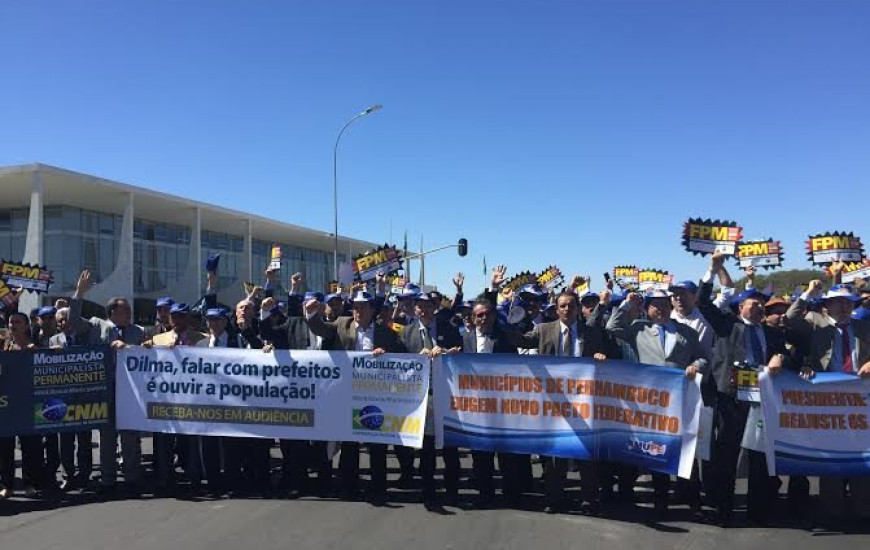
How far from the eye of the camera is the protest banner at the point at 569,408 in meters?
5.89

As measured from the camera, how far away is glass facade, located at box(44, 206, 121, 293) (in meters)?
38.6

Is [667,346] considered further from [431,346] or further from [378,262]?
[378,262]

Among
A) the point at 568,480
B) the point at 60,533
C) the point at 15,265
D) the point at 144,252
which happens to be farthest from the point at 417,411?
the point at 144,252

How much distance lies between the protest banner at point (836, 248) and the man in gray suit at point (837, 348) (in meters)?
8.70

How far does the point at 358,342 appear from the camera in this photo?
7066 millimetres

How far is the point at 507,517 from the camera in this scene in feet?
19.5

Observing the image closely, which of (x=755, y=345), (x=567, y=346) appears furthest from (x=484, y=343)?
(x=755, y=345)

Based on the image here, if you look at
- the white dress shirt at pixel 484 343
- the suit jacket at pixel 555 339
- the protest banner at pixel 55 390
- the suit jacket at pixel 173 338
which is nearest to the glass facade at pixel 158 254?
the suit jacket at pixel 173 338

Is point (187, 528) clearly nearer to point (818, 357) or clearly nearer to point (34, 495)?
point (34, 495)

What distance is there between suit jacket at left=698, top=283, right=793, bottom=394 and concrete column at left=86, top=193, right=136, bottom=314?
38036 millimetres

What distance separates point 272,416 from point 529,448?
8.53 ft

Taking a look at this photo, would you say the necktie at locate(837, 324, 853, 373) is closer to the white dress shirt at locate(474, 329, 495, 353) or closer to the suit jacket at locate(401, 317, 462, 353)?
the white dress shirt at locate(474, 329, 495, 353)

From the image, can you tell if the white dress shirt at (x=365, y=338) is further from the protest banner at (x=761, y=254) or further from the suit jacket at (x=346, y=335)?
the protest banner at (x=761, y=254)

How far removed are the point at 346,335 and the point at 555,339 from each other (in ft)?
7.19
